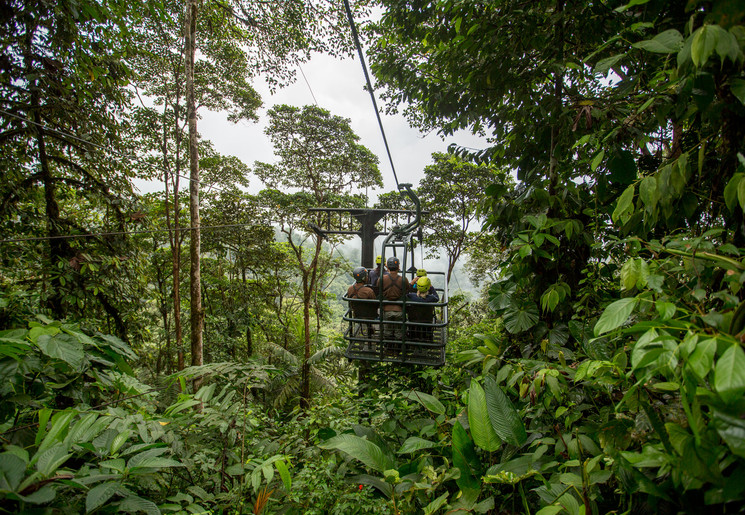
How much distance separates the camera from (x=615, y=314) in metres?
0.87

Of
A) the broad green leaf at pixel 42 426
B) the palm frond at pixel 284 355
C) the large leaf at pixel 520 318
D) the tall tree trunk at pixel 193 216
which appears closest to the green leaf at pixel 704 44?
the large leaf at pixel 520 318

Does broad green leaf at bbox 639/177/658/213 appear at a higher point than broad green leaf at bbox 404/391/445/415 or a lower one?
higher

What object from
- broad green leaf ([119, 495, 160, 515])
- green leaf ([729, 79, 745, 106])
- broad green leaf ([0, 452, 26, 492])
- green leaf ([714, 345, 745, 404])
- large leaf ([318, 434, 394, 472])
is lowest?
large leaf ([318, 434, 394, 472])

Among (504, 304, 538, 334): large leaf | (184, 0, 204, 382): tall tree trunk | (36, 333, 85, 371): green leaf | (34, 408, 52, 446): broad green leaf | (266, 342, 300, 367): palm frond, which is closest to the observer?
(34, 408, 52, 446): broad green leaf

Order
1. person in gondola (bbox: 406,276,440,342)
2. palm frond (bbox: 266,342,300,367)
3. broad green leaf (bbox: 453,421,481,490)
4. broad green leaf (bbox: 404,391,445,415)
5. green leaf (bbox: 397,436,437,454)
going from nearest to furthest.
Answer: broad green leaf (bbox: 453,421,481,490) → green leaf (bbox: 397,436,437,454) → broad green leaf (bbox: 404,391,445,415) → person in gondola (bbox: 406,276,440,342) → palm frond (bbox: 266,342,300,367)

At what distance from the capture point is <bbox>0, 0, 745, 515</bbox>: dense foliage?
806 mm

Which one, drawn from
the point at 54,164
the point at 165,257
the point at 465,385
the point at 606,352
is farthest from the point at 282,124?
the point at 606,352

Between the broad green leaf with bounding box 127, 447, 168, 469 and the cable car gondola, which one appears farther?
the cable car gondola

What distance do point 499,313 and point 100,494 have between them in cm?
209

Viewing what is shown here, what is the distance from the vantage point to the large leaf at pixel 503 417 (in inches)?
53.4

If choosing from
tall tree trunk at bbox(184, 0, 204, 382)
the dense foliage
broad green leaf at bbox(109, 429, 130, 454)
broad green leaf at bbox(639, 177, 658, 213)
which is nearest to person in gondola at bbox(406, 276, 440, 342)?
the dense foliage

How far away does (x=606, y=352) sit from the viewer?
1208 mm

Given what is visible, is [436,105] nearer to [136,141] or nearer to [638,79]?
[638,79]

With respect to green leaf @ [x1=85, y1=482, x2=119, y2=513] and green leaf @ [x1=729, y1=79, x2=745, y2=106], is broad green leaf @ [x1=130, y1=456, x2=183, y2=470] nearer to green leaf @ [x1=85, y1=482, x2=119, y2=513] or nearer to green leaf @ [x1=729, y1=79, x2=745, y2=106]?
green leaf @ [x1=85, y1=482, x2=119, y2=513]
